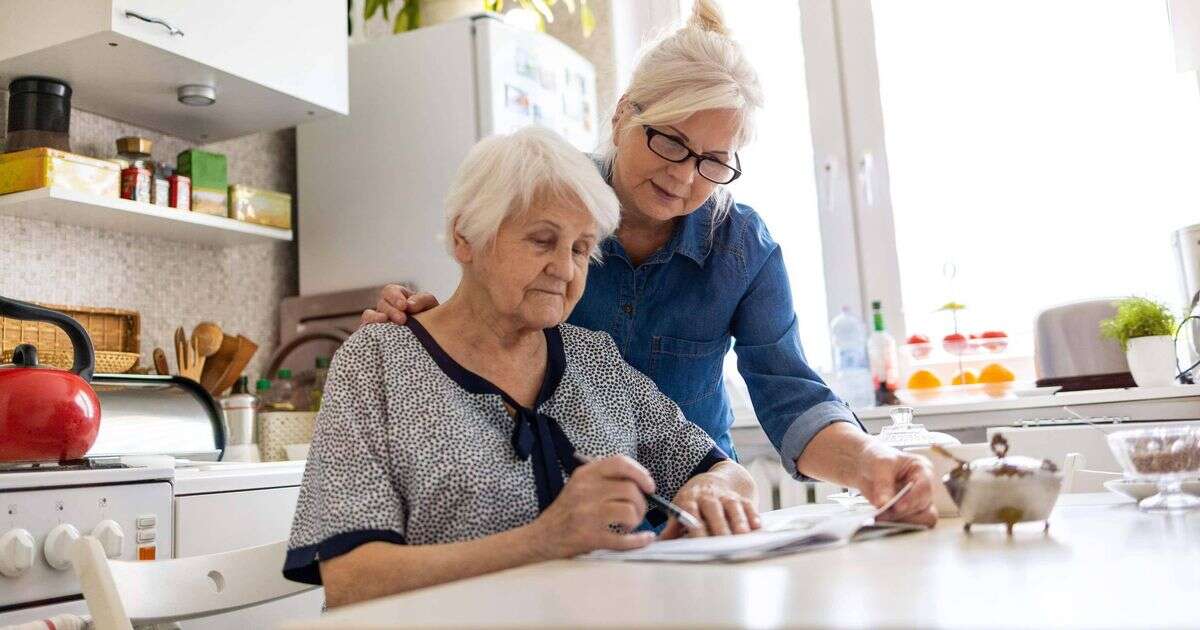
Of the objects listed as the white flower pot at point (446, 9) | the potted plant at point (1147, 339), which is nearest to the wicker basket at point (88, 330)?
the white flower pot at point (446, 9)

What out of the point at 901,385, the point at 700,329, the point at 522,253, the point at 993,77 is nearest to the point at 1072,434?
the point at 901,385

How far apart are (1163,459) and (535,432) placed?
684 millimetres

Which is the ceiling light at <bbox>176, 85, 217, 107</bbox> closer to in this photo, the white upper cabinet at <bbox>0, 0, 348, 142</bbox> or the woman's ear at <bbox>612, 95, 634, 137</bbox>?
the white upper cabinet at <bbox>0, 0, 348, 142</bbox>

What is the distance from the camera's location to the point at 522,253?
4.11ft

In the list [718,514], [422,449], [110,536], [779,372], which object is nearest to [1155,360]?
[779,372]

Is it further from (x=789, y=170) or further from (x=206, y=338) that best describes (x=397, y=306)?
(x=789, y=170)

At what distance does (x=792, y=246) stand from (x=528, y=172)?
201 centimetres

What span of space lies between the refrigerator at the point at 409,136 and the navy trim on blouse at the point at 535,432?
1528 mm

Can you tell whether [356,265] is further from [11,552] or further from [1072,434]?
[1072,434]

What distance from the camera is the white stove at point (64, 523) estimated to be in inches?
59.9

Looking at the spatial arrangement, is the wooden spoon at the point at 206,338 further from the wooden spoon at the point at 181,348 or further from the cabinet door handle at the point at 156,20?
the cabinet door handle at the point at 156,20

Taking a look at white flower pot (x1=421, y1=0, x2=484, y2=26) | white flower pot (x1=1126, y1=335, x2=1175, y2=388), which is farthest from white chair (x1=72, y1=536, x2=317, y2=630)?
white flower pot (x1=421, y1=0, x2=484, y2=26)

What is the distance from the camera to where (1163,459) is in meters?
1.17

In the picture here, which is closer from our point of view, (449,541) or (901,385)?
(449,541)
